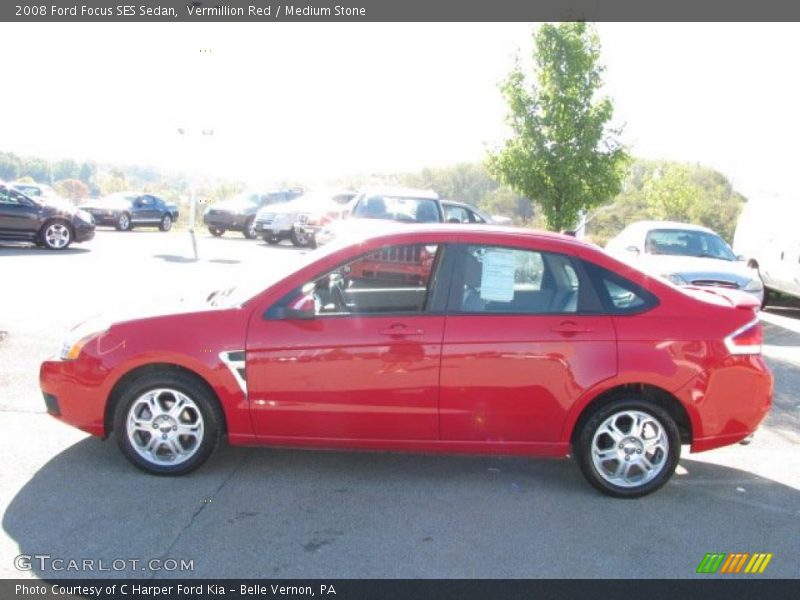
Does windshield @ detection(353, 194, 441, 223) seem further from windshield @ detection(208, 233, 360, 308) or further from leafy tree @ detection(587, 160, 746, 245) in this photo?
leafy tree @ detection(587, 160, 746, 245)

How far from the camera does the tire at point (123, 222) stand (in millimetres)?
28000

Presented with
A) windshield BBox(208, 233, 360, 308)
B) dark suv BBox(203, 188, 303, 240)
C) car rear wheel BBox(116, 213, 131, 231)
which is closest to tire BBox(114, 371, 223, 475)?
windshield BBox(208, 233, 360, 308)

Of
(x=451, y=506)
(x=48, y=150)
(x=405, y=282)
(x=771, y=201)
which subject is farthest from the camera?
(x=48, y=150)

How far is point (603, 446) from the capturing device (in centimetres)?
493

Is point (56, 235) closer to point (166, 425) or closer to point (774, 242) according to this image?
point (166, 425)

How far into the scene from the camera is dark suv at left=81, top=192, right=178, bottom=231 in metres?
27.8

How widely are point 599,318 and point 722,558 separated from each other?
1516 millimetres

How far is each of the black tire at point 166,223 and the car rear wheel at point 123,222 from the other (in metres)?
1.63

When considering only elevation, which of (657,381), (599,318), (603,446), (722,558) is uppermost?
(599,318)

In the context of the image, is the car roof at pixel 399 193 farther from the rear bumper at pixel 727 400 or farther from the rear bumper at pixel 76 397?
the rear bumper at pixel 727 400

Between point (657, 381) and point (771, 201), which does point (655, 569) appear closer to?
point (657, 381)

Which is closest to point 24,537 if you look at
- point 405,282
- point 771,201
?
point 405,282

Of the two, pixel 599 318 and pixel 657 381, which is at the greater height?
pixel 599 318

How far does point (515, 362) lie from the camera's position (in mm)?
4785
